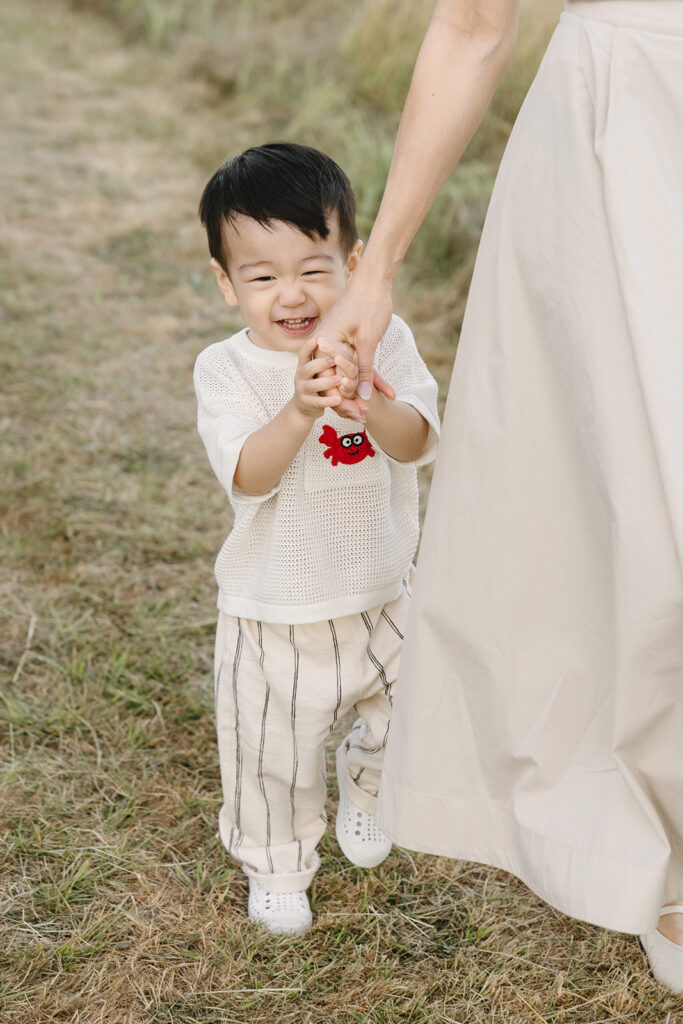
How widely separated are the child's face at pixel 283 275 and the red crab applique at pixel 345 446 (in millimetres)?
136

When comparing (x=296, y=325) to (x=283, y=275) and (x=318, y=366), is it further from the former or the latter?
(x=318, y=366)

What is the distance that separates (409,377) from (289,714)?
55 centimetres

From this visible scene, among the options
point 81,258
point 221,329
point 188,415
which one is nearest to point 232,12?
point 81,258

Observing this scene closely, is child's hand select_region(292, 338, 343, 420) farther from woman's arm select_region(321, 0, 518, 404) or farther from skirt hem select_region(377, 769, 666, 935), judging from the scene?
skirt hem select_region(377, 769, 666, 935)

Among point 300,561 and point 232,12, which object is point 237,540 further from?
point 232,12

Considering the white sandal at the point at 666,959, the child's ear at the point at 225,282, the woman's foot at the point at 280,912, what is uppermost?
the child's ear at the point at 225,282

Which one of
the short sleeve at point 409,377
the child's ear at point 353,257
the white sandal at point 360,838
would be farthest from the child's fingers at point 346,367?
the white sandal at point 360,838

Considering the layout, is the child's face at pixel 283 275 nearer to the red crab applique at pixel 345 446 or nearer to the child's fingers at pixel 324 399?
the red crab applique at pixel 345 446

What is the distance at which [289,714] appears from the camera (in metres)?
1.85

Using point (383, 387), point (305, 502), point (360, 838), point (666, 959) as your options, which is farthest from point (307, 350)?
point (666, 959)

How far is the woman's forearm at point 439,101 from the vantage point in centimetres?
146

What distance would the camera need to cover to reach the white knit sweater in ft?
5.75

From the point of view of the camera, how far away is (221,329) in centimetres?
441

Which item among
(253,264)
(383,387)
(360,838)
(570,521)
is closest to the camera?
(570,521)
